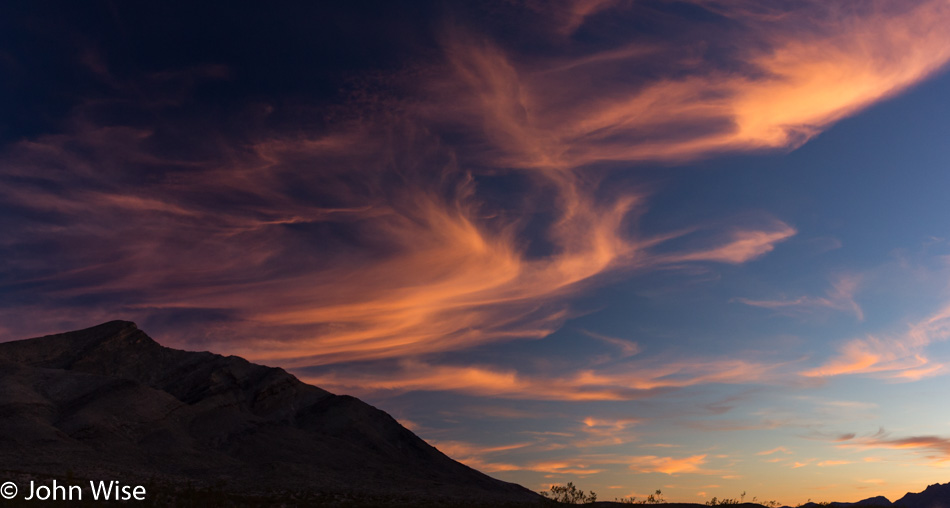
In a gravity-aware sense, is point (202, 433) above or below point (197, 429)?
below

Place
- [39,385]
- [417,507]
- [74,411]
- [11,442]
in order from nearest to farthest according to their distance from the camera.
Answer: [417,507], [11,442], [74,411], [39,385]

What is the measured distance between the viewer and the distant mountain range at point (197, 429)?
96375 mm

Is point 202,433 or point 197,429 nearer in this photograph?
point 202,433

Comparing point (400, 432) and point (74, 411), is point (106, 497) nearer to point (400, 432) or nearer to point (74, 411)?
point (74, 411)

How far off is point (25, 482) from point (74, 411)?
246ft

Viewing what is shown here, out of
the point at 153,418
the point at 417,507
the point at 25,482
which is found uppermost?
the point at 153,418

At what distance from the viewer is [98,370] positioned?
16675 centimetres

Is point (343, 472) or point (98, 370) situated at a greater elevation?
point (98, 370)

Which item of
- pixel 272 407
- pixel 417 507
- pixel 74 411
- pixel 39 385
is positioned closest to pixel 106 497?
→ pixel 417 507

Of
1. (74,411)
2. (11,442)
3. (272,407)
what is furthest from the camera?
(272,407)

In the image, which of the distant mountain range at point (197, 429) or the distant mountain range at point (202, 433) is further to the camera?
the distant mountain range at point (197, 429)

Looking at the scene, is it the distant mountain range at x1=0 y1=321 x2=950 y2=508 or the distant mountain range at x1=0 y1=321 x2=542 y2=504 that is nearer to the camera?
the distant mountain range at x1=0 y1=321 x2=950 y2=508

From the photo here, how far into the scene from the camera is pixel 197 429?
A: 129m

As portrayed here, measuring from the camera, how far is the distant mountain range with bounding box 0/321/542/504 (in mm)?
96375
